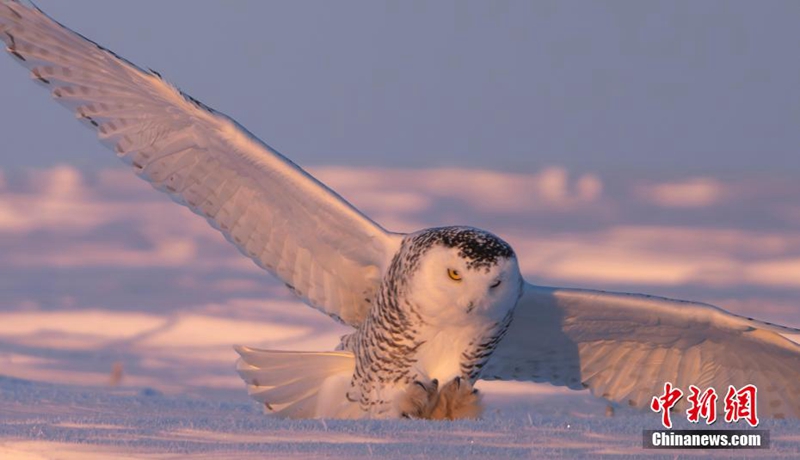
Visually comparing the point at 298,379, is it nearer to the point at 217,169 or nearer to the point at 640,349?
the point at 217,169

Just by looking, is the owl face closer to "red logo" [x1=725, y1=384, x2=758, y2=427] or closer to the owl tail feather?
the owl tail feather

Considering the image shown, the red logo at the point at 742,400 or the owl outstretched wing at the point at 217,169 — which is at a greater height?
the owl outstretched wing at the point at 217,169

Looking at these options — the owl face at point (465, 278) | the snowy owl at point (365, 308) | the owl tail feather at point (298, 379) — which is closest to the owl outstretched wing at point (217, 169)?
the snowy owl at point (365, 308)

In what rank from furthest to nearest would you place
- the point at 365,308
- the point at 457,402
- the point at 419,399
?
the point at 365,308 → the point at 419,399 → the point at 457,402

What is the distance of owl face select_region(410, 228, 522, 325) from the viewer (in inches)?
232

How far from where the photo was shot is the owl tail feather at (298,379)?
23.5 ft

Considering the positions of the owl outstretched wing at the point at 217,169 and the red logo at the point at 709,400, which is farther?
the red logo at the point at 709,400

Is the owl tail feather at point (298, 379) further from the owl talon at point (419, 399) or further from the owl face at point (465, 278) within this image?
the owl face at point (465, 278)

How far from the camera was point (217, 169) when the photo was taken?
7.11 meters

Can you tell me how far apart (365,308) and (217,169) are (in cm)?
111

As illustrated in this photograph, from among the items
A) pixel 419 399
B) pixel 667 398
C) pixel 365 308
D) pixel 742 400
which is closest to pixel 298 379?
pixel 365 308

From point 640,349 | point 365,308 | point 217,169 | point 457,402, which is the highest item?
point 217,169

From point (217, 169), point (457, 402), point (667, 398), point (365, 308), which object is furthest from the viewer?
point (365, 308)

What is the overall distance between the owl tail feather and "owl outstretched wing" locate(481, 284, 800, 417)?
0.90 meters
